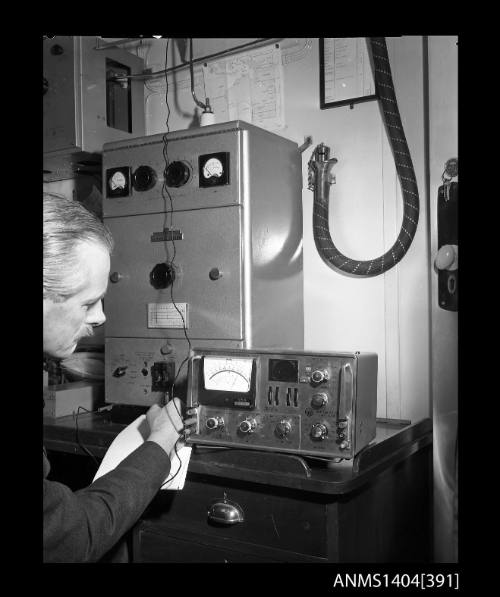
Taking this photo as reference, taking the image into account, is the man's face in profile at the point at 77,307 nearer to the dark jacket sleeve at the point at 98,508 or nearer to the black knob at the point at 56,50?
the dark jacket sleeve at the point at 98,508

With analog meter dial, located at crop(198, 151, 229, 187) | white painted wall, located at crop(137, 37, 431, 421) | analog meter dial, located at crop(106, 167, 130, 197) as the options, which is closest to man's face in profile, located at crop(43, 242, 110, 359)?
analog meter dial, located at crop(198, 151, 229, 187)

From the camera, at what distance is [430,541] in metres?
2.12

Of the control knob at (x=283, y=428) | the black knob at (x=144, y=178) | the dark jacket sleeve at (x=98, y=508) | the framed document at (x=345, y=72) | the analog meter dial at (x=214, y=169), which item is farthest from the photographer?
the framed document at (x=345, y=72)

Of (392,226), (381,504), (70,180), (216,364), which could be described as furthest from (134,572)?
(70,180)

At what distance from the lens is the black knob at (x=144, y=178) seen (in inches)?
83.9

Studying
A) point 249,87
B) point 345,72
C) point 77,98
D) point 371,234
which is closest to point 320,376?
point 371,234

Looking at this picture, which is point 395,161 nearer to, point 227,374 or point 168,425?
point 227,374

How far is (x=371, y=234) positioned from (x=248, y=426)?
1.00 m

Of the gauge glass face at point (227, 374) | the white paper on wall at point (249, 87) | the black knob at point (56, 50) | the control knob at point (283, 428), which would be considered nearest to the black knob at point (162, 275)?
the gauge glass face at point (227, 374)

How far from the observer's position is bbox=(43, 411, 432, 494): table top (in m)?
1.53

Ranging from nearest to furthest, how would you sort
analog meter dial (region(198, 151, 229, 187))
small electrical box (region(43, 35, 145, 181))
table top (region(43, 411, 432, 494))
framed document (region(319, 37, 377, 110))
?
table top (region(43, 411, 432, 494))
analog meter dial (region(198, 151, 229, 187))
framed document (region(319, 37, 377, 110))
small electrical box (region(43, 35, 145, 181))

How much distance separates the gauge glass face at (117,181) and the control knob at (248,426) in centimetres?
102

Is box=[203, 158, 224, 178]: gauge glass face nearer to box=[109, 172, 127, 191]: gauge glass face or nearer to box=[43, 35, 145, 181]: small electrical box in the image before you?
A: box=[109, 172, 127, 191]: gauge glass face

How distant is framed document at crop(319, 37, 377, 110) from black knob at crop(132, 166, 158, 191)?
2.51ft
